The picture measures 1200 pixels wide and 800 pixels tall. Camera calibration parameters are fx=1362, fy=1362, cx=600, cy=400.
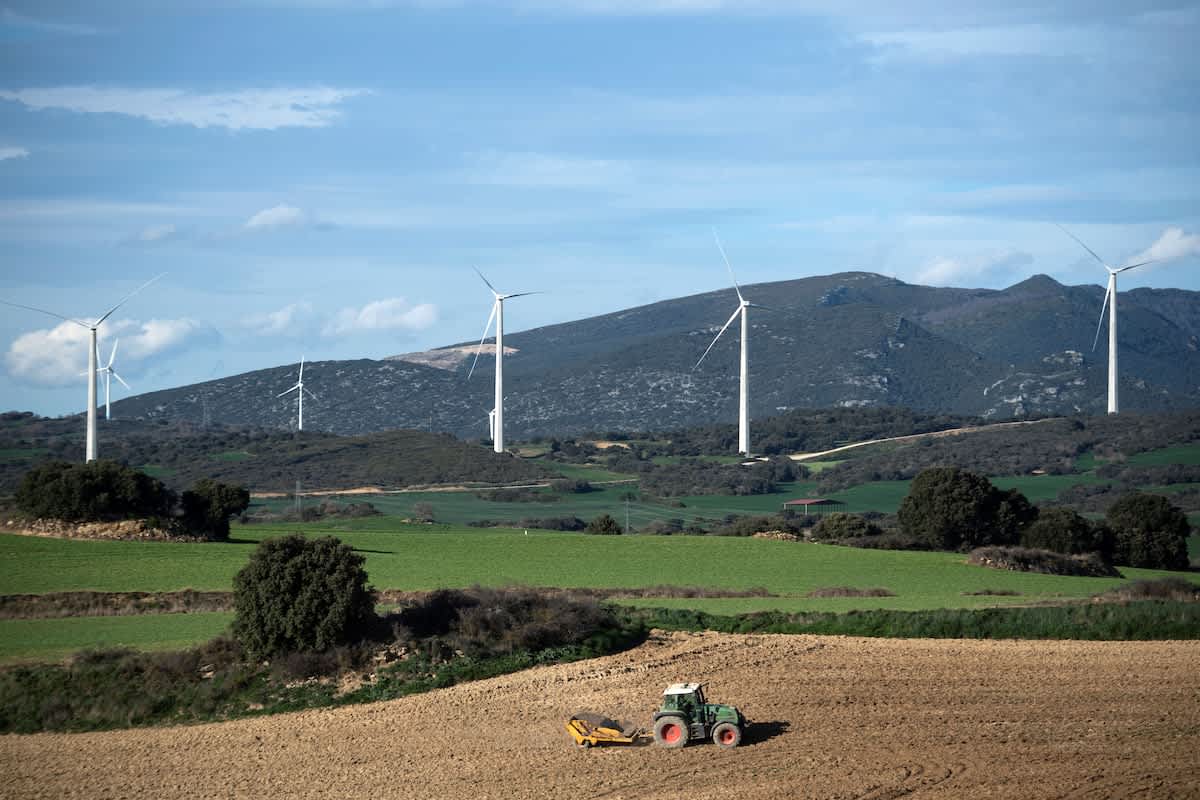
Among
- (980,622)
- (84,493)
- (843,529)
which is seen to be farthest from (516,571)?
(843,529)

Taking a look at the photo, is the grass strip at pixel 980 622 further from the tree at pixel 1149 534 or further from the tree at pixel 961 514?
the tree at pixel 1149 534

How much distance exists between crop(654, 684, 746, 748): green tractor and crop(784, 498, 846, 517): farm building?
257 ft

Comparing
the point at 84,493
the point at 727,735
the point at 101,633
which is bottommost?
the point at 727,735

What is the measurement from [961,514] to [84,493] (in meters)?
38.0

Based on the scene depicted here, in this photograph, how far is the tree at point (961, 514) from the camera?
206 feet

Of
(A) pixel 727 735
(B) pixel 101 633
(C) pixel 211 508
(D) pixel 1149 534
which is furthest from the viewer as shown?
(D) pixel 1149 534

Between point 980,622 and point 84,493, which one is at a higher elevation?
point 84,493

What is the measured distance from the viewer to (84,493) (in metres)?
53.0

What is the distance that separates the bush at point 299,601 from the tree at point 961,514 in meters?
37.2

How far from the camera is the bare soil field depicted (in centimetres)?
2253

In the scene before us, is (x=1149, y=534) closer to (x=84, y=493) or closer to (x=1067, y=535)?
(x=1067, y=535)

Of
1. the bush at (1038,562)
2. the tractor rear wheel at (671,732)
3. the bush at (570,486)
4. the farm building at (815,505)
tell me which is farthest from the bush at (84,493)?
A: the bush at (570,486)

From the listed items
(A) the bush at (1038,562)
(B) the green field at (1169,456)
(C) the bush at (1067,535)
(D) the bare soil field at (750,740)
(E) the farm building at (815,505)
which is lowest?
(D) the bare soil field at (750,740)

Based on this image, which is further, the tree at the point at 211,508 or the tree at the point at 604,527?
the tree at the point at 604,527
